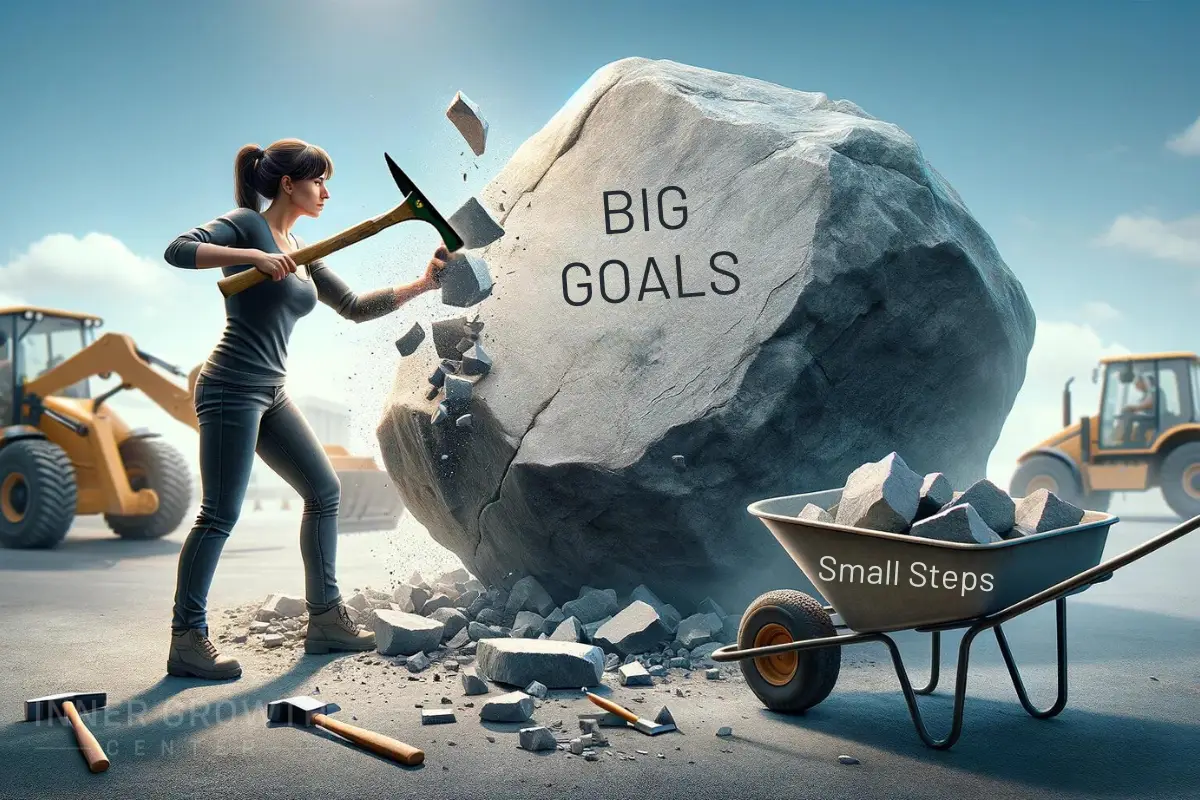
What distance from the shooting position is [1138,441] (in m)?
9.83

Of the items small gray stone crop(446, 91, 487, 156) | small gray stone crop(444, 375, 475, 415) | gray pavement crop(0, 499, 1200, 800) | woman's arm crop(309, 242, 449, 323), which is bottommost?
gray pavement crop(0, 499, 1200, 800)

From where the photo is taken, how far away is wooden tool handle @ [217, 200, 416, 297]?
10.6 ft

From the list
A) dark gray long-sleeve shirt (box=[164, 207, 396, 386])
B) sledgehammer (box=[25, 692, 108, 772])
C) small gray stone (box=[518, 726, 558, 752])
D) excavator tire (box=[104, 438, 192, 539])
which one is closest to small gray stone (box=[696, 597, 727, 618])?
small gray stone (box=[518, 726, 558, 752])

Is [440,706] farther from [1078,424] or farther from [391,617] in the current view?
[1078,424]

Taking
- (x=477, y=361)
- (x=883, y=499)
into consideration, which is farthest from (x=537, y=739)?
(x=477, y=361)

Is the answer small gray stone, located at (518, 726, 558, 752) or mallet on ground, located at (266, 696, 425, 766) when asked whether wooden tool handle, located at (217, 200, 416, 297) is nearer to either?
mallet on ground, located at (266, 696, 425, 766)

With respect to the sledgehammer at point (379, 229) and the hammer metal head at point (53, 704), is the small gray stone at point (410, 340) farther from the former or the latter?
the hammer metal head at point (53, 704)

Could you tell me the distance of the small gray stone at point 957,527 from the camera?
257 cm

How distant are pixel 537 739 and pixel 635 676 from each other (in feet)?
2.54

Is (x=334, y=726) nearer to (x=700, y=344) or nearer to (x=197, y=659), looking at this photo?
(x=197, y=659)

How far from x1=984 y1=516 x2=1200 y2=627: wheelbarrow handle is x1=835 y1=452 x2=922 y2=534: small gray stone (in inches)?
14.0

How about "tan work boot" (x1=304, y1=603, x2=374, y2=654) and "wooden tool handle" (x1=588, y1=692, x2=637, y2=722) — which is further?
"tan work boot" (x1=304, y1=603, x2=374, y2=654)

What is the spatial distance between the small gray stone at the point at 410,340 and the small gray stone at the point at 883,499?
2194mm

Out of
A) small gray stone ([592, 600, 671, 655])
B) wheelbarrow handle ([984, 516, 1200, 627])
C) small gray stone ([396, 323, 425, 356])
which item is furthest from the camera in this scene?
small gray stone ([396, 323, 425, 356])
